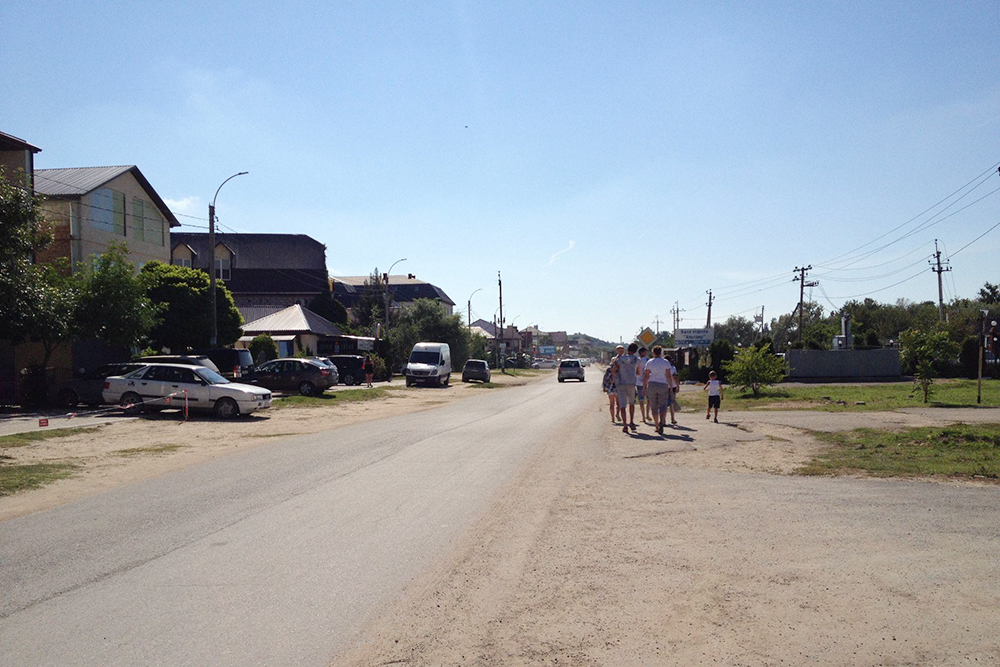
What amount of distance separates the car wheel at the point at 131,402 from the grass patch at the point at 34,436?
11.5 feet

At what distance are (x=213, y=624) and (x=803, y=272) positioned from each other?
2973 inches

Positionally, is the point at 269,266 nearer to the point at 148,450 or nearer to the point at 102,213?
the point at 102,213

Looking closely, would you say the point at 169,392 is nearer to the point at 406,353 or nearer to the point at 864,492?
the point at 864,492

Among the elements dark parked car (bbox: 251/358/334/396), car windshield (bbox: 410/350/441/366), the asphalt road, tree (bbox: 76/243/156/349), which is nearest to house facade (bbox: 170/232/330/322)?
car windshield (bbox: 410/350/441/366)

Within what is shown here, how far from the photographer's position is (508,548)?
7305mm

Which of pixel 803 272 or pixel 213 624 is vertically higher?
pixel 803 272

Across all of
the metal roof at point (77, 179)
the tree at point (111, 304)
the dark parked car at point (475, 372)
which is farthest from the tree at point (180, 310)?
the dark parked car at point (475, 372)

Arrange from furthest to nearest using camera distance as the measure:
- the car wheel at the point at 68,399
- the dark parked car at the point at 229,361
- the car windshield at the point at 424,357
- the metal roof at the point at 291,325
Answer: the metal roof at the point at 291,325
the car windshield at the point at 424,357
the dark parked car at the point at 229,361
the car wheel at the point at 68,399

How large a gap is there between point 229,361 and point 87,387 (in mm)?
7127

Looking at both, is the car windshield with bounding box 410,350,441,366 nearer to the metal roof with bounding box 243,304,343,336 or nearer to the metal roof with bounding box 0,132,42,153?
the metal roof with bounding box 243,304,343,336

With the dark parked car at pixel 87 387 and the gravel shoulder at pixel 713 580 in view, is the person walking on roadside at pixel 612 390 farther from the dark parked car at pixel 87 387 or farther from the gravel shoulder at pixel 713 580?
the dark parked car at pixel 87 387

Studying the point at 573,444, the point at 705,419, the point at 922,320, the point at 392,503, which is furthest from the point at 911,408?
the point at 922,320

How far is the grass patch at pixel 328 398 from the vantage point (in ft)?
93.2

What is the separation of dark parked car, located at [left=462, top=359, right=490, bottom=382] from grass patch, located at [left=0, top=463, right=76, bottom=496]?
4100 cm
